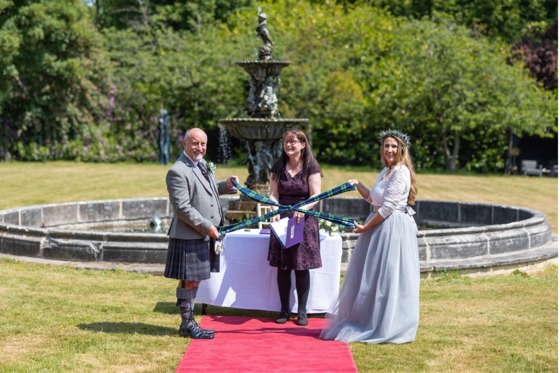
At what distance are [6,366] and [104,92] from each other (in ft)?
86.4

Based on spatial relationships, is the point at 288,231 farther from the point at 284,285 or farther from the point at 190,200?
the point at 190,200

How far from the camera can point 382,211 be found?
307 inches

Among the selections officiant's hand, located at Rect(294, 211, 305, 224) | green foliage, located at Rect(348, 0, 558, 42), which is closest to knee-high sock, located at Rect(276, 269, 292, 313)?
officiant's hand, located at Rect(294, 211, 305, 224)

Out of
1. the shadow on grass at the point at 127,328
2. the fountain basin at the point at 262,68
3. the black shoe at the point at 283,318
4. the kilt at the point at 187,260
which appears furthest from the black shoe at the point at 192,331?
the fountain basin at the point at 262,68

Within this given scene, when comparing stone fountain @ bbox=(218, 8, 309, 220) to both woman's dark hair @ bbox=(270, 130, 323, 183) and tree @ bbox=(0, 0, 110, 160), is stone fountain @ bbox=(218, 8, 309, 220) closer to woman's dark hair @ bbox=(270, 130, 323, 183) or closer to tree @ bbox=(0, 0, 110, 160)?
woman's dark hair @ bbox=(270, 130, 323, 183)

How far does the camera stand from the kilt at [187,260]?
757 centimetres

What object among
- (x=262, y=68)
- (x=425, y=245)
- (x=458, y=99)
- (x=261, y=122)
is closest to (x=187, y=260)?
(x=425, y=245)

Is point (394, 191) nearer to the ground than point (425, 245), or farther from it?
farther from it

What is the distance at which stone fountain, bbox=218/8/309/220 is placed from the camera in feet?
49.2

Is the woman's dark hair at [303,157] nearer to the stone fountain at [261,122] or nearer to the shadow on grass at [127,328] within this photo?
the shadow on grass at [127,328]

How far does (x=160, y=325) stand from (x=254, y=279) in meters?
1.00

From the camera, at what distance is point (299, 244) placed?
8227 mm

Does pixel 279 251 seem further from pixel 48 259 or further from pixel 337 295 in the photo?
pixel 48 259

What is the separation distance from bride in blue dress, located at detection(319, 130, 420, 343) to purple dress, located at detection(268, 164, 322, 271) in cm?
47
